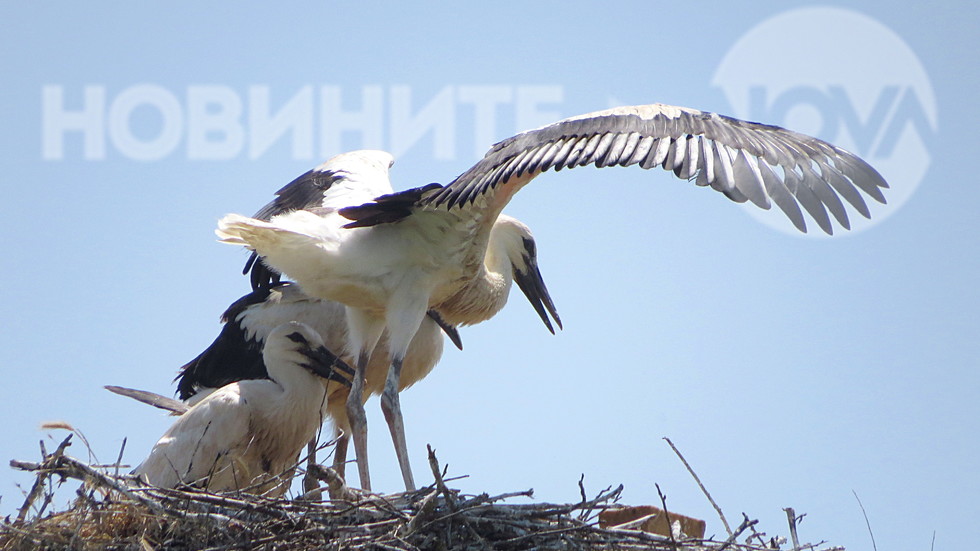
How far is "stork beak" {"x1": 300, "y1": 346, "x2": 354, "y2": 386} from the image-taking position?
7492 millimetres

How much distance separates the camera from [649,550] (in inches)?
214

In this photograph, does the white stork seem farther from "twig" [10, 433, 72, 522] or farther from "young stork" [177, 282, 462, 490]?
"twig" [10, 433, 72, 522]

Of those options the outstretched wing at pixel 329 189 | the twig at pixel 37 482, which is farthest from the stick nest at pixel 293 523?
the outstretched wing at pixel 329 189

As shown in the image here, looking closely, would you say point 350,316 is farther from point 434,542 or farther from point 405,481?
point 434,542

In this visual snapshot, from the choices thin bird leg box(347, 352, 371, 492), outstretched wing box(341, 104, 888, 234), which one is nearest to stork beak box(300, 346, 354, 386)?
thin bird leg box(347, 352, 371, 492)

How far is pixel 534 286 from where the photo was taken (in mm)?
8016

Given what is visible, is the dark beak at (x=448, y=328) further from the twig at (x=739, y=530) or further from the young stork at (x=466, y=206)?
the twig at (x=739, y=530)

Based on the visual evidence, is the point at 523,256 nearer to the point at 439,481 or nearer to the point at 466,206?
the point at 466,206

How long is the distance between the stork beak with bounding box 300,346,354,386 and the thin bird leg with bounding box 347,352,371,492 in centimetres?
28

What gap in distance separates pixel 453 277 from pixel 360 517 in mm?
1802

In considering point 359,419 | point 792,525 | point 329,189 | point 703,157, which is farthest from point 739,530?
point 329,189

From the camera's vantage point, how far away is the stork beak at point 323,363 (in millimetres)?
7492

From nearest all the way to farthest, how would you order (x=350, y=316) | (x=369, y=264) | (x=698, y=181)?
1. (x=698, y=181)
2. (x=369, y=264)
3. (x=350, y=316)

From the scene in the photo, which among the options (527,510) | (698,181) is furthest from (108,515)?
(698,181)
